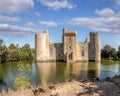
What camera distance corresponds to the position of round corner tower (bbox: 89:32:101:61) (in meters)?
60.8

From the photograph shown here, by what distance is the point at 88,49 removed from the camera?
61031 millimetres

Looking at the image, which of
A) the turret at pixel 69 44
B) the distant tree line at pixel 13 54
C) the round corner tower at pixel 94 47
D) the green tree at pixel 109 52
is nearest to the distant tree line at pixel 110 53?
the green tree at pixel 109 52

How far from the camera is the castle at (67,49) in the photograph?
58719 millimetres

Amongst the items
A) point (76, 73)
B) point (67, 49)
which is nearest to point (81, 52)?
point (67, 49)

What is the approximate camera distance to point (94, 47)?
60.9m

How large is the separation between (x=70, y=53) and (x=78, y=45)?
3232 millimetres

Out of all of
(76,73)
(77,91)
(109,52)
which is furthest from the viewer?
(109,52)

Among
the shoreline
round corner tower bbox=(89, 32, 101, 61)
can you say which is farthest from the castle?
the shoreline

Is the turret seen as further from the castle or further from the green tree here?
the green tree

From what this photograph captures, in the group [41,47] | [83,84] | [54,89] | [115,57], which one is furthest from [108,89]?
[115,57]

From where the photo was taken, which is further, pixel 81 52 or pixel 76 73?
pixel 81 52

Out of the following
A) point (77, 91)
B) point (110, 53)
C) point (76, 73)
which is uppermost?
point (110, 53)

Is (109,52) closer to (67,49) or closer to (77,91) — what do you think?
(67,49)

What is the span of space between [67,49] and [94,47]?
24.0 feet
